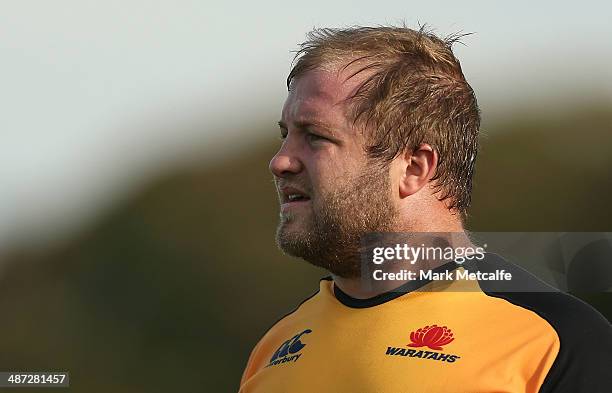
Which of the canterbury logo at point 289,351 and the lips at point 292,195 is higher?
the lips at point 292,195

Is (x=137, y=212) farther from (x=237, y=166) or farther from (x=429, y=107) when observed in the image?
(x=429, y=107)

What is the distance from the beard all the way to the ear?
0.26 ft

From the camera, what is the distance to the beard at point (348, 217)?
4.33m

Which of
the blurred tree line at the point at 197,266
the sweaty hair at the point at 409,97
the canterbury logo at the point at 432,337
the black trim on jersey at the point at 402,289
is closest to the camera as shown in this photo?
the canterbury logo at the point at 432,337

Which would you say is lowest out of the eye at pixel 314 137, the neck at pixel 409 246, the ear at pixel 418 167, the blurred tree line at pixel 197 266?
the blurred tree line at pixel 197 266

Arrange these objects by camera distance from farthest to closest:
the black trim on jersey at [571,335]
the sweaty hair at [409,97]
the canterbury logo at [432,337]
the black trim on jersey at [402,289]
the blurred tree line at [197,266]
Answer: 1. the blurred tree line at [197,266]
2. the sweaty hair at [409,97]
3. the black trim on jersey at [402,289]
4. the canterbury logo at [432,337]
5. the black trim on jersey at [571,335]

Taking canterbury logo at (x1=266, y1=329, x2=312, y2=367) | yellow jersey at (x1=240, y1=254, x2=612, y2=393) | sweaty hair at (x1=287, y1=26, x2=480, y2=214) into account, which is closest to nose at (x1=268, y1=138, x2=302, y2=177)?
sweaty hair at (x1=287, y1=26, x2=480, y2=214)

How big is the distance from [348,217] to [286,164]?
31cm

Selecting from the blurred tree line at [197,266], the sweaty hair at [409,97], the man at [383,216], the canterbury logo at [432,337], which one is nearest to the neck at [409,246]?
the man at [383,216]

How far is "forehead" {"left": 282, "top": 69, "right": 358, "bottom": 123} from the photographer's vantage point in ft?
14.2

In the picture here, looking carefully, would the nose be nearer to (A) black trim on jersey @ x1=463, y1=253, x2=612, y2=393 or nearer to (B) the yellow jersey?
(B) the yellow jersey

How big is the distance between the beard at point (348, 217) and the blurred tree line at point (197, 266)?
7.07 meters

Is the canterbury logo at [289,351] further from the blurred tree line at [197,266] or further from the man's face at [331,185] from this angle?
the blurred tree line at [197,266]

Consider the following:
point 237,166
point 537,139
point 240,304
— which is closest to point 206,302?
point 240,304
